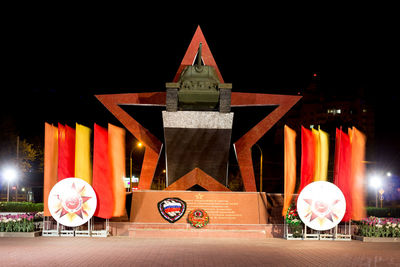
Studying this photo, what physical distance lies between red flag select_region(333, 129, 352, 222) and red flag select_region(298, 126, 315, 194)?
1137mm

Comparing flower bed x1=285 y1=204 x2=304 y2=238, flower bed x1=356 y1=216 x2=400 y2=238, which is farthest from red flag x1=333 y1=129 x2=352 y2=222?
flower bed x1=285 y1=204 x2=304 y2=238

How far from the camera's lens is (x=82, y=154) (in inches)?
738

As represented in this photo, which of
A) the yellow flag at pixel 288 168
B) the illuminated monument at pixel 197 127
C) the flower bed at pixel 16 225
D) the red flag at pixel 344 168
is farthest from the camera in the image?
the illuminated monument at pixel 197 127

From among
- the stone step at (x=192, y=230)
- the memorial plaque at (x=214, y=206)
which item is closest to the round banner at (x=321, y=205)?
the stone step at (x=192, y=230)

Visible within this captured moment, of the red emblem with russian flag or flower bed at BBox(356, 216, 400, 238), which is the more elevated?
the red emblem with russian flag

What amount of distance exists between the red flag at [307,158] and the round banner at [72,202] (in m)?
8.57

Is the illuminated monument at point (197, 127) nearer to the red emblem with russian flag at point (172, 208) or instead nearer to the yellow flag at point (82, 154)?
the red emblem with russian flag at point (172, 208)

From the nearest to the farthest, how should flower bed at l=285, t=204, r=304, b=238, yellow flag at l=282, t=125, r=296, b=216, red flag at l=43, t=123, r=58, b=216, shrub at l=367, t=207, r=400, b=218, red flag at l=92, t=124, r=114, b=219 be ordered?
red flag at l=92, t=124, r=114, b=219, yellow flag at l=282, t=125, r=296, b=216, flower bed at l=285, t=204, r=304, b=238, red flag at l=43, t=123, r=58, b=216, shrub at l=367, t=207, r=400, b=218

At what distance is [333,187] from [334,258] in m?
5.36

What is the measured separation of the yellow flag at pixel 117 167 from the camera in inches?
742

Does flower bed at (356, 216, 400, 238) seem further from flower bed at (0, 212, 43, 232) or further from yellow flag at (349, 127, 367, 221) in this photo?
flower bed at (0, 212, 43, 232)

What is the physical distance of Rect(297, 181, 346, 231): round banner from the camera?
18.1m

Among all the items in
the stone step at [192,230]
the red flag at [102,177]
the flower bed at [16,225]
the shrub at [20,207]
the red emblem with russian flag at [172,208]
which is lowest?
the shrub at [20,207]

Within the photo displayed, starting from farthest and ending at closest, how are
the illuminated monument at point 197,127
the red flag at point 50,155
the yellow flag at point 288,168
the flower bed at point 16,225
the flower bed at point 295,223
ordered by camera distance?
the illuminated monument at point 197,127
the red flag at point 50,155
the flower bed at point 295,223
the yellow flag at point 288,168
the flower bed at point 16,225
